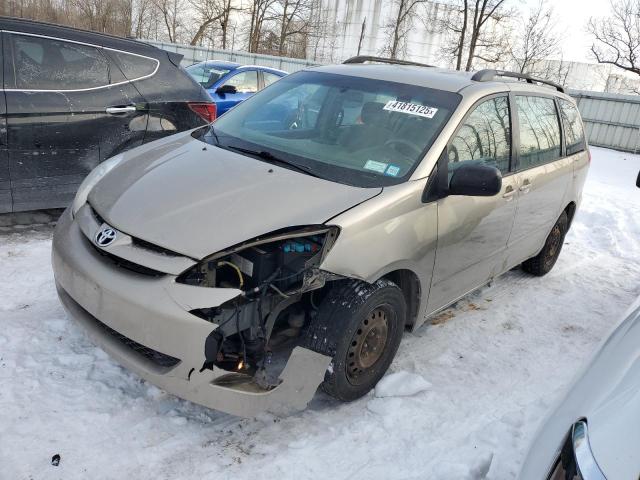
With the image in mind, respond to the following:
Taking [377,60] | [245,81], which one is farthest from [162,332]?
[245,81]

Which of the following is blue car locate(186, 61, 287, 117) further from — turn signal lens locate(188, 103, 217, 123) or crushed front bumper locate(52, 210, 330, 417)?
crushed front bumper locate(52, 210, 330, 417)

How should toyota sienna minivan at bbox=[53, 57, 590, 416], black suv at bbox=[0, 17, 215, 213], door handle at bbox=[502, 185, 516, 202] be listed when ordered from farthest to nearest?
black suv at bbox=[0, 17, 215, 213] → door handle at bbox=[502, 185, 516, 202] → toyota sienna minivan at bbox=[53, 57, 590, 416]

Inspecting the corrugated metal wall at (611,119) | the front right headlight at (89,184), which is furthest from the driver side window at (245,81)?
the corrugated metal wall at (611,119)

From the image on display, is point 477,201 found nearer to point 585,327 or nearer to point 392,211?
point 392,211

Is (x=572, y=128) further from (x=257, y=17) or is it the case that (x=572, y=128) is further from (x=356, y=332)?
(x=257, y=17)

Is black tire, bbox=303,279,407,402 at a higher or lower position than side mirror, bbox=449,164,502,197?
lower

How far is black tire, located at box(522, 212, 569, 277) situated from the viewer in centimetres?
521

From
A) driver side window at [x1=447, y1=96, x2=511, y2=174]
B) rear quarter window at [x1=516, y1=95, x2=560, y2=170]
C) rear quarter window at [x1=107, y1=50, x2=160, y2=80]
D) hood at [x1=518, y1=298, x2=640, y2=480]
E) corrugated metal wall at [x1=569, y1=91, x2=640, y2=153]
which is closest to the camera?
hood at [x1=518, y1=298, x2=640, y2=480]

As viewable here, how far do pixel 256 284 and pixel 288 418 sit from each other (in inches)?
31.3

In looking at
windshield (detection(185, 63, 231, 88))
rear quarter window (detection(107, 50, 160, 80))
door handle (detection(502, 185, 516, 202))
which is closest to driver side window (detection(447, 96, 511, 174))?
door handle (detection(502, 185, 516, 202))

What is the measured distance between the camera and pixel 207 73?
11.1 m

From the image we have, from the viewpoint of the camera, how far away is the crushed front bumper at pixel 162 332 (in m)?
2.35

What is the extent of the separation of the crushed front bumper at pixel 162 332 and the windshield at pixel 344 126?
41.1 inches

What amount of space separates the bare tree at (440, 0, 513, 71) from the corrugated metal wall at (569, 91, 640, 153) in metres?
6.40
